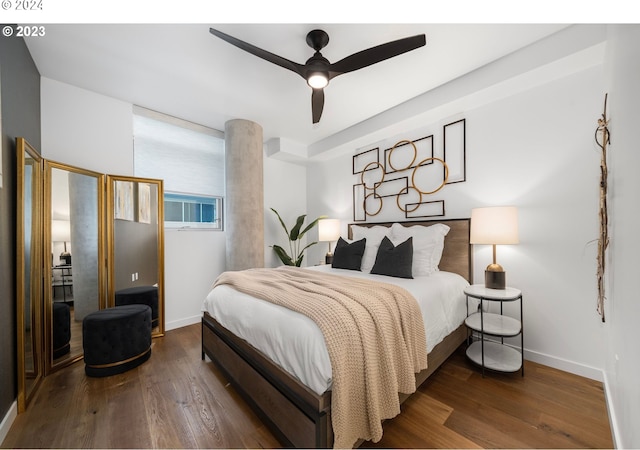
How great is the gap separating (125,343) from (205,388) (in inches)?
33.6

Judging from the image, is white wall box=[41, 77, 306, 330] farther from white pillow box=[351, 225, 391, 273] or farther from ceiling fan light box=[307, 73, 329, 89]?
ceiling fan light box=[307, 73, 329, 89]

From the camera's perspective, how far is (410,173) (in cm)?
306

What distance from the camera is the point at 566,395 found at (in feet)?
5.47

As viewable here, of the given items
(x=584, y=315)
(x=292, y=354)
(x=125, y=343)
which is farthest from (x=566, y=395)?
(x=125, y=343)

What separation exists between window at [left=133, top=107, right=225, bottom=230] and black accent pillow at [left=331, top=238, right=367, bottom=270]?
191cm

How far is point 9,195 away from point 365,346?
2.48 meters

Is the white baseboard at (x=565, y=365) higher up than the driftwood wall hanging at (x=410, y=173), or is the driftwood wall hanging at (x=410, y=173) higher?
the driftwood wall hanging at (x=410, y=173)

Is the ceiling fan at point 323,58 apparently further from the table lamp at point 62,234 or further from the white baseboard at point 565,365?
the white baseboard at point 565,365

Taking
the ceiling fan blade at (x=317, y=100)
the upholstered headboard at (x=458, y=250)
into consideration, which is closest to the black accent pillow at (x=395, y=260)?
the upholstered headboard at (x=458, y=250)

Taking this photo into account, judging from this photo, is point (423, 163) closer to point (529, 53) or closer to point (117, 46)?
point (529, 53)

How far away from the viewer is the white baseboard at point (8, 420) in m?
1.35

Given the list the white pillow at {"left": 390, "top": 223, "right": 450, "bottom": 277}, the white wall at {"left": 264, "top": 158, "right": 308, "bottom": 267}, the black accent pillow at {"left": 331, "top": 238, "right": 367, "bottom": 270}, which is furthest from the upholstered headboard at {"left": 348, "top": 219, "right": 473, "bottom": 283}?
the white wall at {"left": 264, "top": 158, "right": 308, "bottom": 267}

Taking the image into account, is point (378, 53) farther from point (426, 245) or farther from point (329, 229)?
point (329, 229)

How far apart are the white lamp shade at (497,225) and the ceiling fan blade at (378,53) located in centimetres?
145
